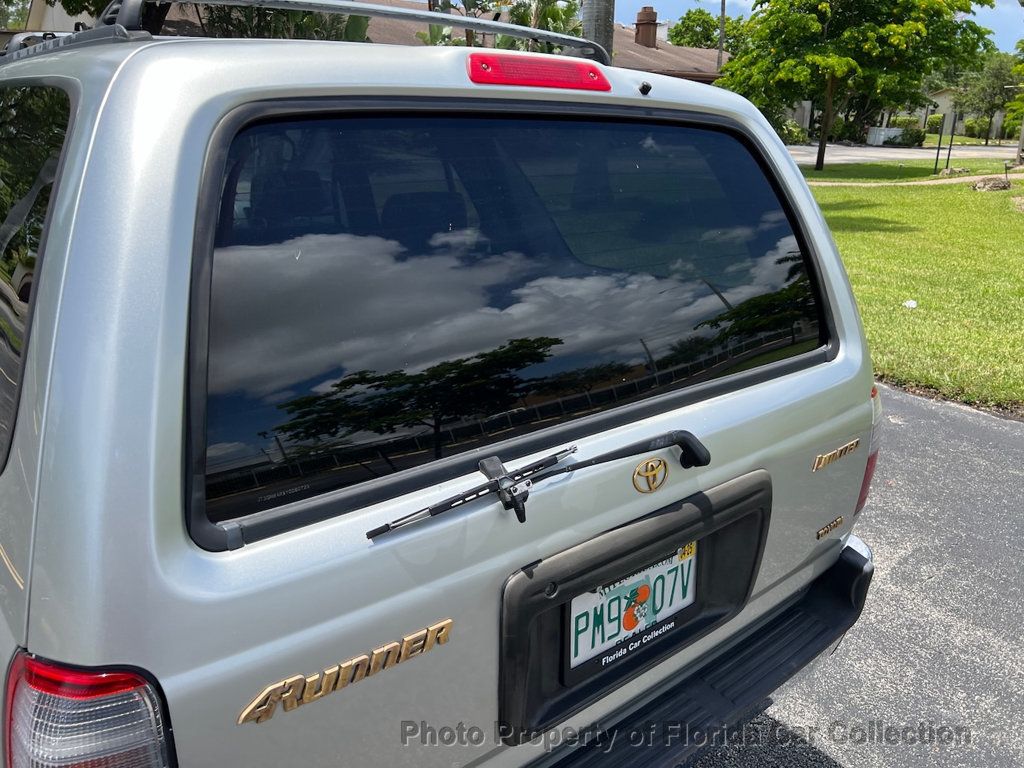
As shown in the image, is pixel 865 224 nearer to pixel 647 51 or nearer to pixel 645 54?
pixel 645 54

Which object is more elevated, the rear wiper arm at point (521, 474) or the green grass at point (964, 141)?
the green grass at point (964, 141)

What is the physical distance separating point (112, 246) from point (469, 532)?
74 centimetres

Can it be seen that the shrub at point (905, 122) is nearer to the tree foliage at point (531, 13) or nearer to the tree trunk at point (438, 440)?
the tree foliage at point (531, 13)

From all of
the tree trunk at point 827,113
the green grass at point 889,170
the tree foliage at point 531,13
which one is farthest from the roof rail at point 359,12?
the tree trunk at point 827,113

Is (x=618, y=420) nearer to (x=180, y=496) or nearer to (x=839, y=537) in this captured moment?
(x=180, y=496)

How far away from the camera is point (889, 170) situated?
1204 inches

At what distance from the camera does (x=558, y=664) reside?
1688 mm

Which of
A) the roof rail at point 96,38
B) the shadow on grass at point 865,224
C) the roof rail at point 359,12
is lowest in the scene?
the shadow on grass at point 865,224

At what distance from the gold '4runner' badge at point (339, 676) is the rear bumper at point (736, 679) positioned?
0.54 meters

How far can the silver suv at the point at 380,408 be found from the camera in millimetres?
1161

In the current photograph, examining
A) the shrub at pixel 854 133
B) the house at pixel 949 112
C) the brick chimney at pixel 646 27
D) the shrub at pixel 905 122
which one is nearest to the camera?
the brick chimney at pixel 646 27

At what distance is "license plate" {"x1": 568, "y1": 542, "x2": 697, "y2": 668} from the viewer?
5.60 feet

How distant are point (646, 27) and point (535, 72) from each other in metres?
48.1

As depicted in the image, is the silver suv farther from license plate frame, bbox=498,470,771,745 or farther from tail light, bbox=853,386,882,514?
tail light, bbox=853,386,882,514
